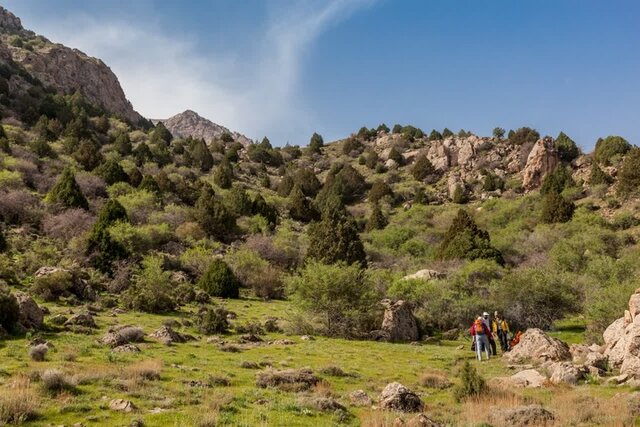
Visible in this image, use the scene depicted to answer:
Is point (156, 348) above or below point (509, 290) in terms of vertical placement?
below

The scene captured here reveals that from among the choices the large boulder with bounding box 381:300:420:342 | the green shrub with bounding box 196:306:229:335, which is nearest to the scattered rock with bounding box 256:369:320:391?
the green shrub with bounding box 196:306:229:335

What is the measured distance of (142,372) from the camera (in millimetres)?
12938

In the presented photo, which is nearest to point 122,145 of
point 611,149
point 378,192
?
point 378,192

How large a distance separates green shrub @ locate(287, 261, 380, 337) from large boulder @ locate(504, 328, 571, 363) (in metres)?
8.88

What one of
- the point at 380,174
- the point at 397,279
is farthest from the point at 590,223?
the point at 380,174

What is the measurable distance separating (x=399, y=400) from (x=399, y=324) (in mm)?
16008

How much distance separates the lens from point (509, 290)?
1183 inches

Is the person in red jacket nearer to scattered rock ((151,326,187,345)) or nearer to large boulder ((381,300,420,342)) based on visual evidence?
large boulder ((381,300,420,342))

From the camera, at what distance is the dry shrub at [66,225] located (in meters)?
40.5

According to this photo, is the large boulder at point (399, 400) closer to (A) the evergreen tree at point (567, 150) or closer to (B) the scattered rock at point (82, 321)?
(B) the scattered rock at point (82, 321)

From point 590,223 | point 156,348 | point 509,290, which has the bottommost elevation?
point 156,348

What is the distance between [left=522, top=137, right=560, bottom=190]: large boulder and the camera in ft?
255

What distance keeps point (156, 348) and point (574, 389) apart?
552 inches

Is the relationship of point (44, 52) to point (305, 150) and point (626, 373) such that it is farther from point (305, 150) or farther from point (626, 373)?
point (626, 373)
